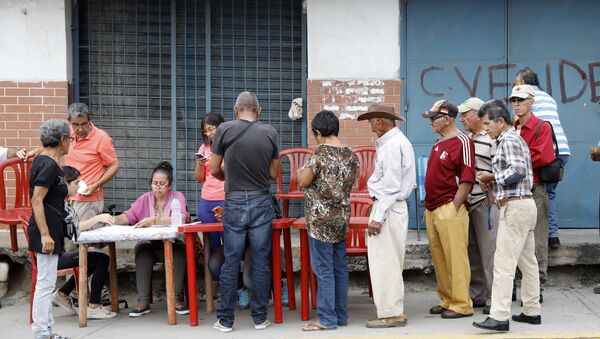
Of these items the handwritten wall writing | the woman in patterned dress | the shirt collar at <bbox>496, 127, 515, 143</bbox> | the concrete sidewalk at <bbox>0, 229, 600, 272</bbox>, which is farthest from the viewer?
the handwritten wall writing

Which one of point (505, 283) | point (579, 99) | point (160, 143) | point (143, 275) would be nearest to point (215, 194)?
point (143, 275)

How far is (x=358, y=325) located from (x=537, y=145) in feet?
7.33

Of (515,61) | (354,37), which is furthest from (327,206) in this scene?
(515,61)

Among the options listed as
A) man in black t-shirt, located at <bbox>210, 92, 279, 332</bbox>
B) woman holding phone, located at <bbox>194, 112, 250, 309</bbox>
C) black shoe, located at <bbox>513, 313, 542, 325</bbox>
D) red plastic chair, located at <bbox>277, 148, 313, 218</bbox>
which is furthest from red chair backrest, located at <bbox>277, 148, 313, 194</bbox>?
black shoe, located at <bbox>513, 313, 542, 325</bbox>

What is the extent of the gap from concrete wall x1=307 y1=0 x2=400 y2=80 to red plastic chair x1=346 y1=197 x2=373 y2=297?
1.87 m

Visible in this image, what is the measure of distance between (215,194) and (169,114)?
2167 millimetres

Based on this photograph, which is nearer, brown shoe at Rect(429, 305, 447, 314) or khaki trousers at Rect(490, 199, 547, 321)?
khaki trousers at Rect(490, 199, 547, 321)

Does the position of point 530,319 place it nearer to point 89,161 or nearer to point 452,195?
point 452,195

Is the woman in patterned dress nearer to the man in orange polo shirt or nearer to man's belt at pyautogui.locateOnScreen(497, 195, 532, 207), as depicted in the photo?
man's belt at pyautogui.locateOnScreen(497, 195, 532, 207)

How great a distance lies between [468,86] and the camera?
31.2ft

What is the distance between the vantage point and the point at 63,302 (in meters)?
7.89

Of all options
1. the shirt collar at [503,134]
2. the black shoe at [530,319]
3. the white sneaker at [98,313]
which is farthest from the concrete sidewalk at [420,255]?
the shirt collar at [503,134]

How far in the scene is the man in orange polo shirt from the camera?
825 centimetres

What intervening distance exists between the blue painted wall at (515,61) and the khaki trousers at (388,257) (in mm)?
2694
